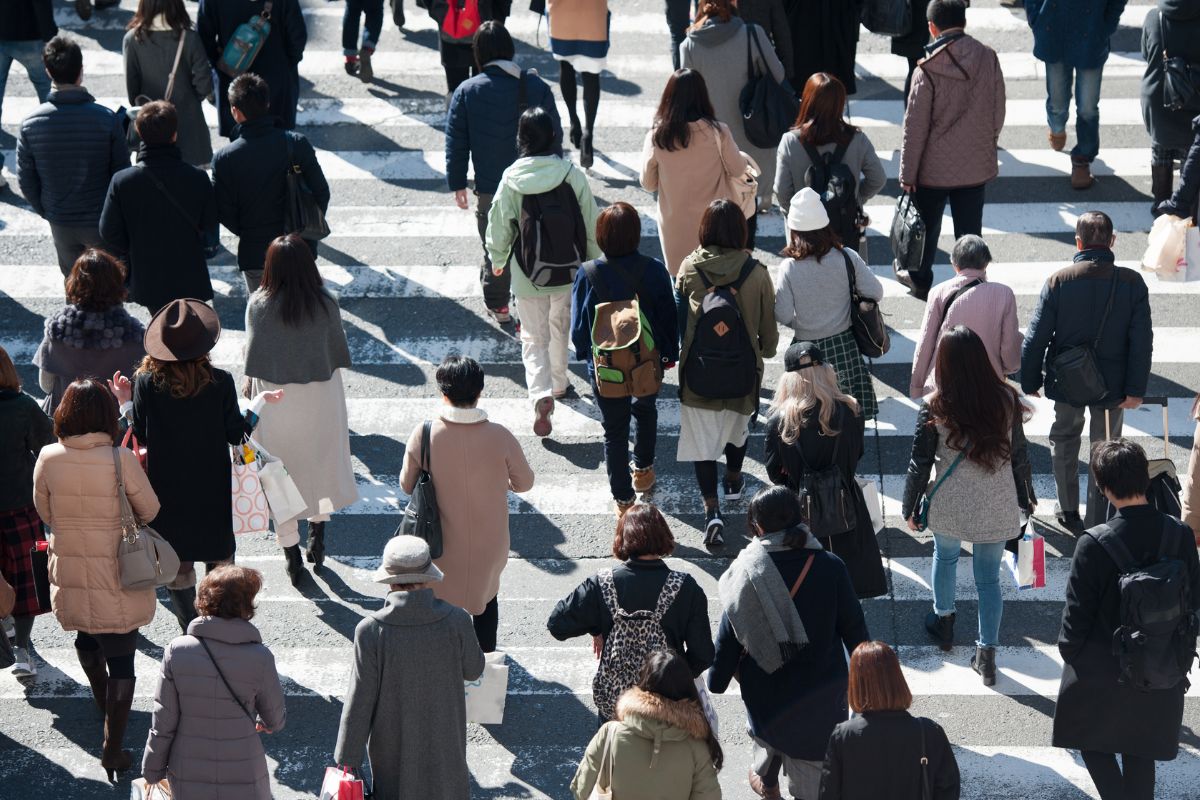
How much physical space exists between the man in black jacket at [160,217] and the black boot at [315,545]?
188 cm

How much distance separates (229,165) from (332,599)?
2.74 meters

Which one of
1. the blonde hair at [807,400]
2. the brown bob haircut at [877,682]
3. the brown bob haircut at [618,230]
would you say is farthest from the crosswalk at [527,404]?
the brown bob haircut at [877,682]

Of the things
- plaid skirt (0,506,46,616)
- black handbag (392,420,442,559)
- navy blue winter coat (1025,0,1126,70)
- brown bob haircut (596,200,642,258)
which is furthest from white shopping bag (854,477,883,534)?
navy blue winter coat (1025,0,1126,70)

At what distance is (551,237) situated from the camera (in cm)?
1006

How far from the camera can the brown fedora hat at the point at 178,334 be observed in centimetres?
800

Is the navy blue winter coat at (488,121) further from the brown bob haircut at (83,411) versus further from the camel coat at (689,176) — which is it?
the brown bob haircut at (83,411)

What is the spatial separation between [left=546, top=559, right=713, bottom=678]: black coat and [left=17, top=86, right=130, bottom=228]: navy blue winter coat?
5.16 meters

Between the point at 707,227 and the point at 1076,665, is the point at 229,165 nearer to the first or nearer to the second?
the point at 707,227

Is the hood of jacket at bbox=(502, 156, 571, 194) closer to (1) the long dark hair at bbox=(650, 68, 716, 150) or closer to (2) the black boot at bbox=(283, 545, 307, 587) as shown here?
(1) the long dark hair at bbox=(650, 68, 716, 150)

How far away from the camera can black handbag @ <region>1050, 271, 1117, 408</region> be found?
8.88 m

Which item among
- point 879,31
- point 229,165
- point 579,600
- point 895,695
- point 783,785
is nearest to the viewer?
point 895,695

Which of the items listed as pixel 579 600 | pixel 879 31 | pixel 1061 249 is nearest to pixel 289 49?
pixel 879 31

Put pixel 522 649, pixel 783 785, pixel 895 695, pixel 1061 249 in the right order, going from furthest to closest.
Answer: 1. pixel 1061 249
2. pixel 522 649
3. pixel 783 785
4. pixel 895 695

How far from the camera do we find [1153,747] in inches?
282
